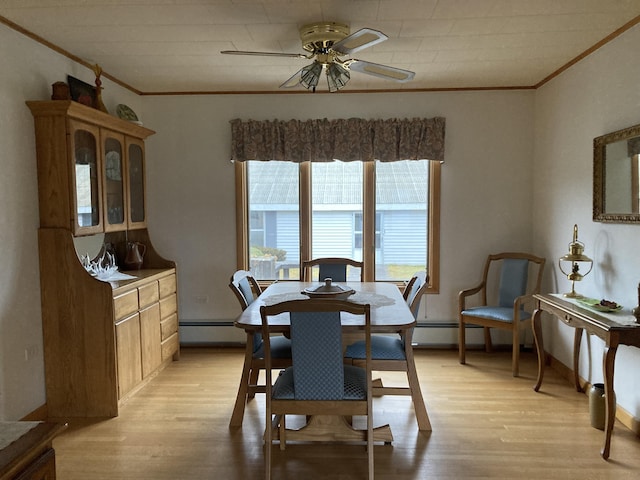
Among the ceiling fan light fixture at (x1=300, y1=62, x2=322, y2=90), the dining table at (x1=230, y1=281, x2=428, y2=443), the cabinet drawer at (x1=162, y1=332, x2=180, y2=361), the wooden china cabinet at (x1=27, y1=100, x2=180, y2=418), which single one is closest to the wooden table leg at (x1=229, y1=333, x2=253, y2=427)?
the dining table at (x1=230, y1=281, x2=428, y2=443)

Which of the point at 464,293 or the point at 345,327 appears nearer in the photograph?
the point at 345,327

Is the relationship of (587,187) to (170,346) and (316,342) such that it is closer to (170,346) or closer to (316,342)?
(316,342)

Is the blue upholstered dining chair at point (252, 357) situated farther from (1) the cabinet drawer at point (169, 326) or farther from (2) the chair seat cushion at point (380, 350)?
(1) the cabinet drawer at point (169, 326)

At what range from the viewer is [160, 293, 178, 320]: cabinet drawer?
3889 mm

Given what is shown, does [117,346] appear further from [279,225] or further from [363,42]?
[363,42]

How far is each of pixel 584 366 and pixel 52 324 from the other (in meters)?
3.75

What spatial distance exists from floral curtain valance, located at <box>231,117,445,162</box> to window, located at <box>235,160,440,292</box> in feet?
0.52

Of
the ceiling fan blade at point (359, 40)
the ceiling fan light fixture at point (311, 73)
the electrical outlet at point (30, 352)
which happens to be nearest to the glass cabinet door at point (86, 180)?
the electrical outlet at point (30, 352)

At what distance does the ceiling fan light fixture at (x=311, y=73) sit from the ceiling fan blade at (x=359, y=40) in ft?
0.53

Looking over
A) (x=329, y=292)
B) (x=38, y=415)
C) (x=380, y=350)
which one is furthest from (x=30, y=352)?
(x=380, y=350)

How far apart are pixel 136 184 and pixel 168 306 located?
1088 millimetres

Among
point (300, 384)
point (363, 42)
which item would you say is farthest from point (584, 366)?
point (363, 42)

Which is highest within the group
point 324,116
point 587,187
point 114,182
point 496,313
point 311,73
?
point 324,116

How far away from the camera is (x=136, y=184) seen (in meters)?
4.00
